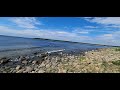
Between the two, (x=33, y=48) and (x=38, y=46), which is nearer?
(x=33, y=48)

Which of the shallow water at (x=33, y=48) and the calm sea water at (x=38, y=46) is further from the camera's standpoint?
the calm sea water at (x=38, y=46)

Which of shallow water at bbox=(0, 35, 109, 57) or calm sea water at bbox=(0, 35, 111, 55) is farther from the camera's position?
calm sea water at bbox=(0, 35, 111, 55)
